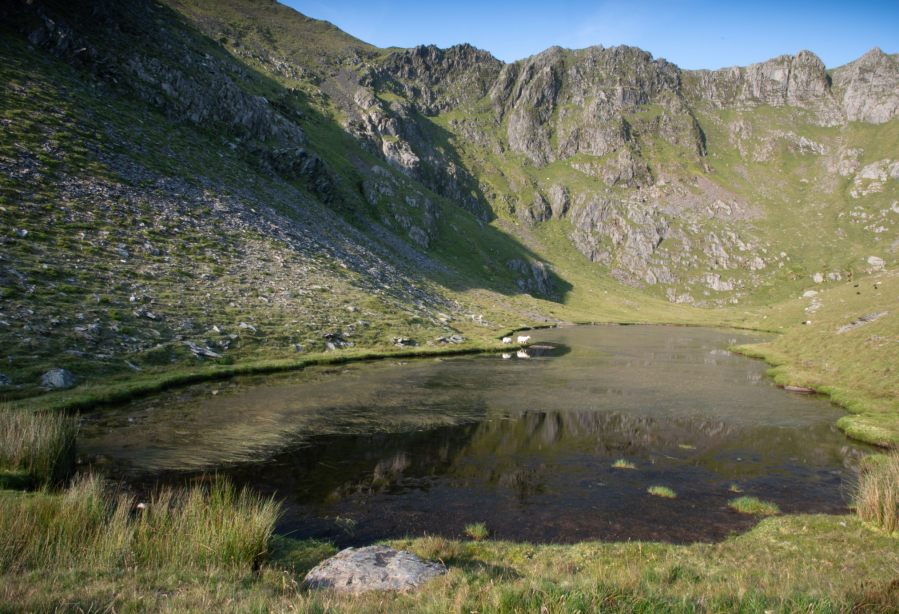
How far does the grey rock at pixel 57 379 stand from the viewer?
76.5ft

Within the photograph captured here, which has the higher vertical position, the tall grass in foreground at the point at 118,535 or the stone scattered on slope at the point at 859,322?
the stone scattered on slope at the point at 859,322

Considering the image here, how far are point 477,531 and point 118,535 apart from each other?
9.55 meters

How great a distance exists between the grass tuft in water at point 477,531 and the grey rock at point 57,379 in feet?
83.9

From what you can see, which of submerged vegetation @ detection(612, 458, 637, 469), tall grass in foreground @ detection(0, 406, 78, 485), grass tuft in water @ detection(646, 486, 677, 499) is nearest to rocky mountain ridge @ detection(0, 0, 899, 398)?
tall grass in foreground @ detection(0, 406, 78, 485)

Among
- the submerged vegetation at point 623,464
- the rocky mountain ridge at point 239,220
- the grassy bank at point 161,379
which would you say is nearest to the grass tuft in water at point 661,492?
the submerged vegetation at point 623,464

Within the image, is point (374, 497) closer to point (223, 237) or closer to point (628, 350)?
point (223, 237)

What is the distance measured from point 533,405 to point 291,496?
65.2ft

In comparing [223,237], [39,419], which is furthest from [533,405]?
Answer: [223,237]

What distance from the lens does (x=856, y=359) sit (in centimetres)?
3719

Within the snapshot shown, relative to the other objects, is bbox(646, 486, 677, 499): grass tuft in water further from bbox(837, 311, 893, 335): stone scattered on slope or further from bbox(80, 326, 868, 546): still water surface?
bbox(837, 311, 893, 335): stone scattered on slope

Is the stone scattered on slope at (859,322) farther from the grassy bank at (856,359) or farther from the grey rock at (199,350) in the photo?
the grey rock at (199,350)

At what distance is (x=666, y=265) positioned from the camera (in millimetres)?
193250

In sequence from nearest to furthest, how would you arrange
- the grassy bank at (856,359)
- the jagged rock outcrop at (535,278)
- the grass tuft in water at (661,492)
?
the grass tuft in water at (661,492)
the grassy bank at (856,359)
the jagged rock outcrop at (535,278)

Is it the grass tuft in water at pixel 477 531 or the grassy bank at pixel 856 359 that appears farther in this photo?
the grassy bank at pixel 856 359
